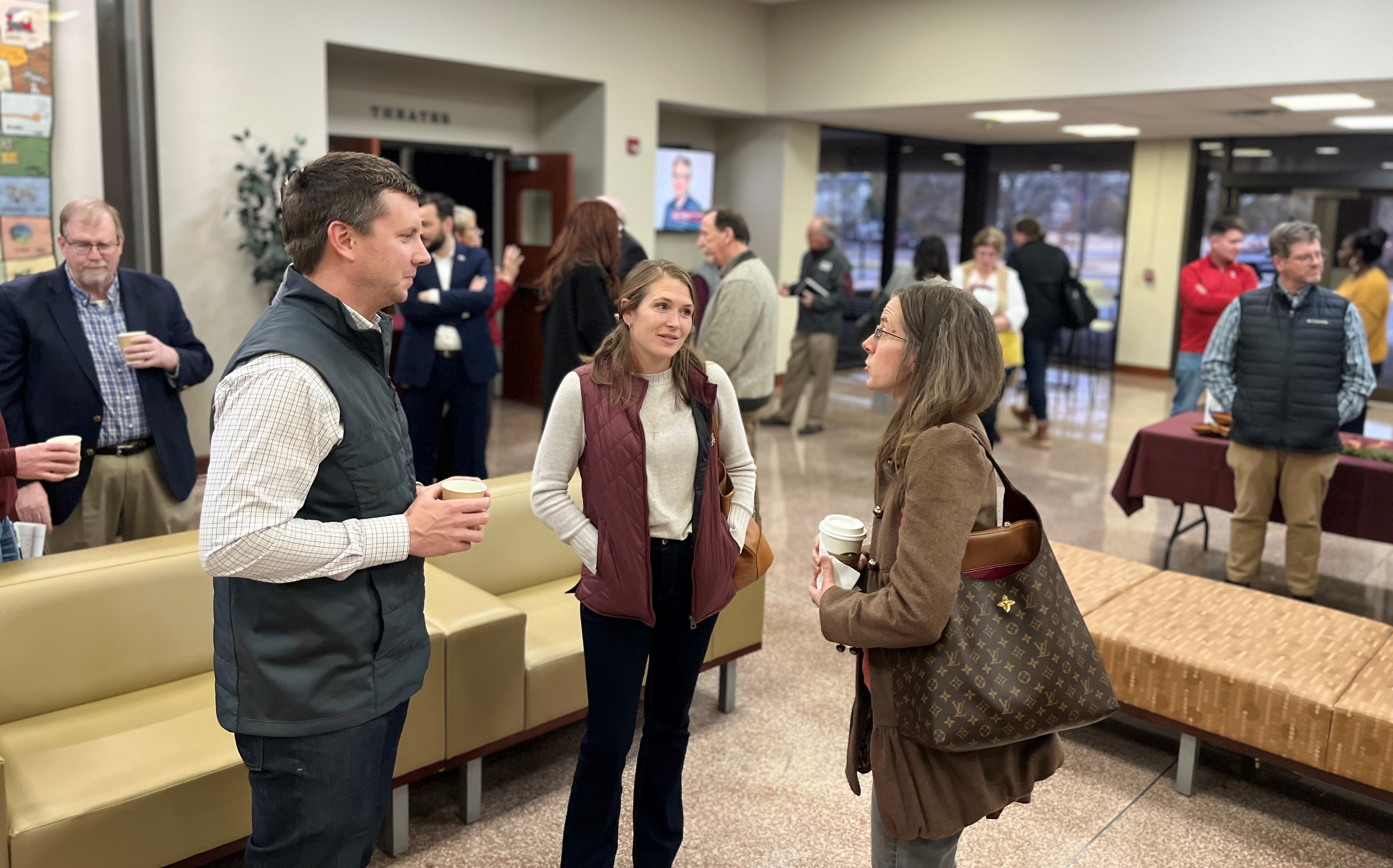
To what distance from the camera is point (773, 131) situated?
10852mm

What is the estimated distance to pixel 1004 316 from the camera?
7.86 m

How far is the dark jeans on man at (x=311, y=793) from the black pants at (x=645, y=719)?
2.09 feet

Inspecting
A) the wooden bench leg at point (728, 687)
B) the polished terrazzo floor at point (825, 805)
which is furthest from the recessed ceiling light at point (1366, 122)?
the wooden bench leg at point (728, 687)

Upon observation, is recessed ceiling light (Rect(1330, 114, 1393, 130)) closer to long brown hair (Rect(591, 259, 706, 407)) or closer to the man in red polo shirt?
the man in red polo shirt

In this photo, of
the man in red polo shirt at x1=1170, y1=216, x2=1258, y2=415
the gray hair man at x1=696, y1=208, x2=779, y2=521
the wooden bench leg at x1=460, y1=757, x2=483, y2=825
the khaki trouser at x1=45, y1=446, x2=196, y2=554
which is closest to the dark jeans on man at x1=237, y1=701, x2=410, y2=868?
the wooden bench leg at x1=460, y1=757, x2=483, y2=825

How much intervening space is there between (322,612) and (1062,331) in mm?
13186

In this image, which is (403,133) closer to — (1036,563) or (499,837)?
(499,837)

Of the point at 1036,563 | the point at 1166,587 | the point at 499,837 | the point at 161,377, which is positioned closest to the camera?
the point at 1036,563

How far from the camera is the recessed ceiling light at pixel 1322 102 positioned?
26.3ft

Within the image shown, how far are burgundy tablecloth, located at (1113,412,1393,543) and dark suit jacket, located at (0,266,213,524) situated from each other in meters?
4.36

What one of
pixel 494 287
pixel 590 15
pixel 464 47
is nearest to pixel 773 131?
pixel 590 15

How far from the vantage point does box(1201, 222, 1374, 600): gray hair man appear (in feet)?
14.9

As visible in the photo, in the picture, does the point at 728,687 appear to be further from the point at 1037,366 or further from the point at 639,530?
the point at 1037,366

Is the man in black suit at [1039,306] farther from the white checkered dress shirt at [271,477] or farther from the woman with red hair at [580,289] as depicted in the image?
the white checkered dress shirt at [271,477]
